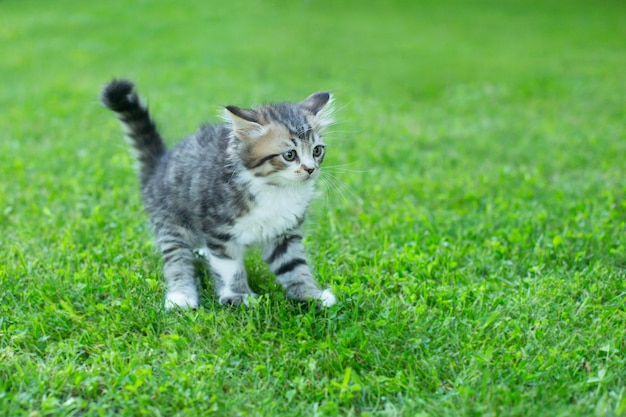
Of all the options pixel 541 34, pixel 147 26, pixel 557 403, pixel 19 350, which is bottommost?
pixel 557 403

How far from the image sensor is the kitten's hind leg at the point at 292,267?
14.5ft

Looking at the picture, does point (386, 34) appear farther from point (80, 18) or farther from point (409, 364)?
point (409, 364)

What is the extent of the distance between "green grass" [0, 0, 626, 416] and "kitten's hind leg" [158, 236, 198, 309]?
4.1 inches

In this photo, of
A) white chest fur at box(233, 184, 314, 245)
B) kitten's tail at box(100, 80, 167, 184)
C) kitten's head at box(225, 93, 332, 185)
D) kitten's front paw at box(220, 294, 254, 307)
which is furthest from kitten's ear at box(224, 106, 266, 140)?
kitten's tail at box(100, 80, 167, 184)

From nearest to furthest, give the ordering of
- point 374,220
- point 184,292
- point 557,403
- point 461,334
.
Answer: point 557,403 < point 461,334 < point 184,292 < point 374,220

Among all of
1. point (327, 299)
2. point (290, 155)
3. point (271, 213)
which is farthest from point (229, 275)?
point (290, 155)

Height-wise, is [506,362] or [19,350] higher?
[19,350]

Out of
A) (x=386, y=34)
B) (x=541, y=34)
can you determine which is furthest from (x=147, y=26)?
(x=541, y=34)

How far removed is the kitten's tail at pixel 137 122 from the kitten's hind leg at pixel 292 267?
1.33 metres

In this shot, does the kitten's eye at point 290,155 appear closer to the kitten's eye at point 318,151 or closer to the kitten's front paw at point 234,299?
the kitten's eye at point 318,151

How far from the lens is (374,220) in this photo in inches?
230

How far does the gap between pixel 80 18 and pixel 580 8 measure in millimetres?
14673

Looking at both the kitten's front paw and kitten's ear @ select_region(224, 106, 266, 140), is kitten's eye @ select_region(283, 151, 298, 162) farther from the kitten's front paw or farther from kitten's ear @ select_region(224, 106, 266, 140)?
the kitten's front paw

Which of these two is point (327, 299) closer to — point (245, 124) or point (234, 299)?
point (234, 299)
